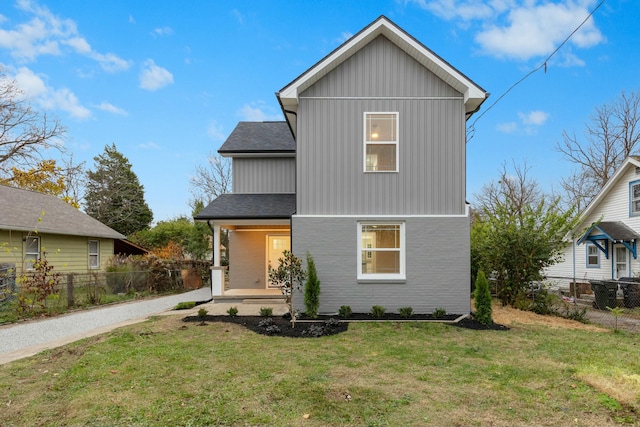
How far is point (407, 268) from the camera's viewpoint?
980 centimetres

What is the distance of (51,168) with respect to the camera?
26.6 metres

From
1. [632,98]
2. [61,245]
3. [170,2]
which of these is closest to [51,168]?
[61,245]

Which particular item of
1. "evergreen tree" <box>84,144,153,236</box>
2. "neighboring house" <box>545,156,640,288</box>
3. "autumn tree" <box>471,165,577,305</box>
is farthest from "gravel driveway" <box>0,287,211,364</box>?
"evergreen tree" <box>84,144,153,236</box>

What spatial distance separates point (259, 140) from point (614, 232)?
15342mm

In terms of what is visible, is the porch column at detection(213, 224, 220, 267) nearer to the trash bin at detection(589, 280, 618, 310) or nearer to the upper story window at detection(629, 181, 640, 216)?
the trash bin at detection(589, 280, 618, 310)

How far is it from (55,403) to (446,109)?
977cm

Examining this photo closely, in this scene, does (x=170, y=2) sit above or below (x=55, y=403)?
above

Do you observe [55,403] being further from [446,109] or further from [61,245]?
[61,245]

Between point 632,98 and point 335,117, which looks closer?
point 335,117

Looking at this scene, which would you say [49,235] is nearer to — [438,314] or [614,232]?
[438,314]

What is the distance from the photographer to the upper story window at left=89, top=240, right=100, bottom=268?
19.4 m

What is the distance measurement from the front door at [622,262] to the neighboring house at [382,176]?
11613 mm

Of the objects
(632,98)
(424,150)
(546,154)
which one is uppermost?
(632,98)

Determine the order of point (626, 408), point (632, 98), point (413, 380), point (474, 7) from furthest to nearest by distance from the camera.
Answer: point (632, 98) < point (474, 7) < point (413, 380) < point (626, 408)
